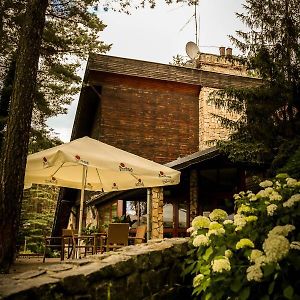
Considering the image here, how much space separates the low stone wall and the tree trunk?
1.94m

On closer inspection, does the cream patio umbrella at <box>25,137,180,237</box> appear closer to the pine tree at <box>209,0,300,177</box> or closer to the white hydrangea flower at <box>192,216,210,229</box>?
the pine tree at <box>209,0,300,177</box>

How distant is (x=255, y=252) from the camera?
115 inches

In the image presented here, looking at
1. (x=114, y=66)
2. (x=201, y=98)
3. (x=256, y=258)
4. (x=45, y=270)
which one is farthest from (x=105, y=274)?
(x=201, y=98)

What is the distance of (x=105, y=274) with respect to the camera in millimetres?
3375

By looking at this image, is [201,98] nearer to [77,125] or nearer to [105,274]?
[77,125]

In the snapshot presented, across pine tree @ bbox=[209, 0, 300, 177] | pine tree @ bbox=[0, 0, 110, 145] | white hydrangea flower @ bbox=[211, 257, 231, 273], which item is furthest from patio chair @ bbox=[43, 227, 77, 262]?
white hydrangea flower @ bbox=[211, 257, 231, 273]

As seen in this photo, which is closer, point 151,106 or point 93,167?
point 93,167

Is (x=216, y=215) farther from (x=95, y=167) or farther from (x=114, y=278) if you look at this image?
(x=95, y=167)

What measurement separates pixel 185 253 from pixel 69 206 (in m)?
14.1

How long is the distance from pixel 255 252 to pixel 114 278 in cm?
135

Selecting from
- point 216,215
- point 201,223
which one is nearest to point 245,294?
point 201,223

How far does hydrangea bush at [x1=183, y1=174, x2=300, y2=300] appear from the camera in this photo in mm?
2811

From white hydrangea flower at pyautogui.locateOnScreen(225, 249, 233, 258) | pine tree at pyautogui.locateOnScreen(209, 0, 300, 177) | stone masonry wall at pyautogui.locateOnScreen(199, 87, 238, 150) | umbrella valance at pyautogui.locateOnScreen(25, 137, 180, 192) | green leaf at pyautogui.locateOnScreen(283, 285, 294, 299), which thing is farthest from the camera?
stone masonry wall at pyautogui.locateOnScreen(199, 87, 238, 150)

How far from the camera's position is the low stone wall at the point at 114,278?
8.87 ft
